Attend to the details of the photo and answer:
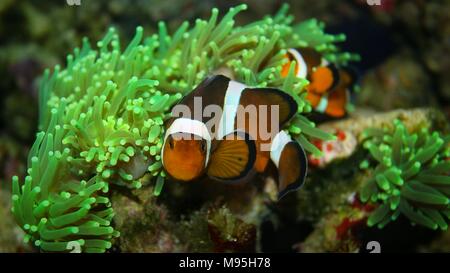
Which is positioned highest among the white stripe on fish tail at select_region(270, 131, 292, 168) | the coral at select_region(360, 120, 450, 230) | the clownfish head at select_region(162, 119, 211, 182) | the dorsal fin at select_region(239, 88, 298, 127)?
the dorsal fin at select_region(239, 88, 298, 127)

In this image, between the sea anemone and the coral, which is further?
the coral

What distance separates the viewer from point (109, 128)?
2066mm

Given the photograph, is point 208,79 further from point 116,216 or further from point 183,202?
point 116,216

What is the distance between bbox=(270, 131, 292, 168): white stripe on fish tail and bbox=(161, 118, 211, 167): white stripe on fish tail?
38 cm

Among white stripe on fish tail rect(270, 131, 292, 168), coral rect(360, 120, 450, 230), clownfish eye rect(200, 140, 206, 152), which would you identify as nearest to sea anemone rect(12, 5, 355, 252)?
white stripe on fish tail rect(270, 131, 292, 168)

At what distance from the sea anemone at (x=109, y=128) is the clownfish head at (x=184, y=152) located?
0.15 metres

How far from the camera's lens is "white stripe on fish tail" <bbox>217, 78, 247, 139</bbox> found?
211 centimetres

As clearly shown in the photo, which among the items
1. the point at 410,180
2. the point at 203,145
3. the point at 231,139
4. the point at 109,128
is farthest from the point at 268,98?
the point at 410,180

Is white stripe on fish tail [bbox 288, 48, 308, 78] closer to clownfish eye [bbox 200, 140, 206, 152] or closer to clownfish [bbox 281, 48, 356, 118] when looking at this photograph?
clownfish [bbox 281, 48, 356, 118]

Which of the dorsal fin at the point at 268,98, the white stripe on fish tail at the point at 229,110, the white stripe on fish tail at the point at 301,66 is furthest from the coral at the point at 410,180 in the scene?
the white stripe on fish tail at the point at 229,110

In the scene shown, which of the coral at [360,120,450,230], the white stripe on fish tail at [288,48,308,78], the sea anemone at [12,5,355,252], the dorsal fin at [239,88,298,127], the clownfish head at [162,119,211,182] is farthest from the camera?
the white stripe on fish tail at [288,48,308,78]

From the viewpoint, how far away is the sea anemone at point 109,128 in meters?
2.04

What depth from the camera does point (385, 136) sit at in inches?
99.9

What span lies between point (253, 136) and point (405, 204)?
987mm
